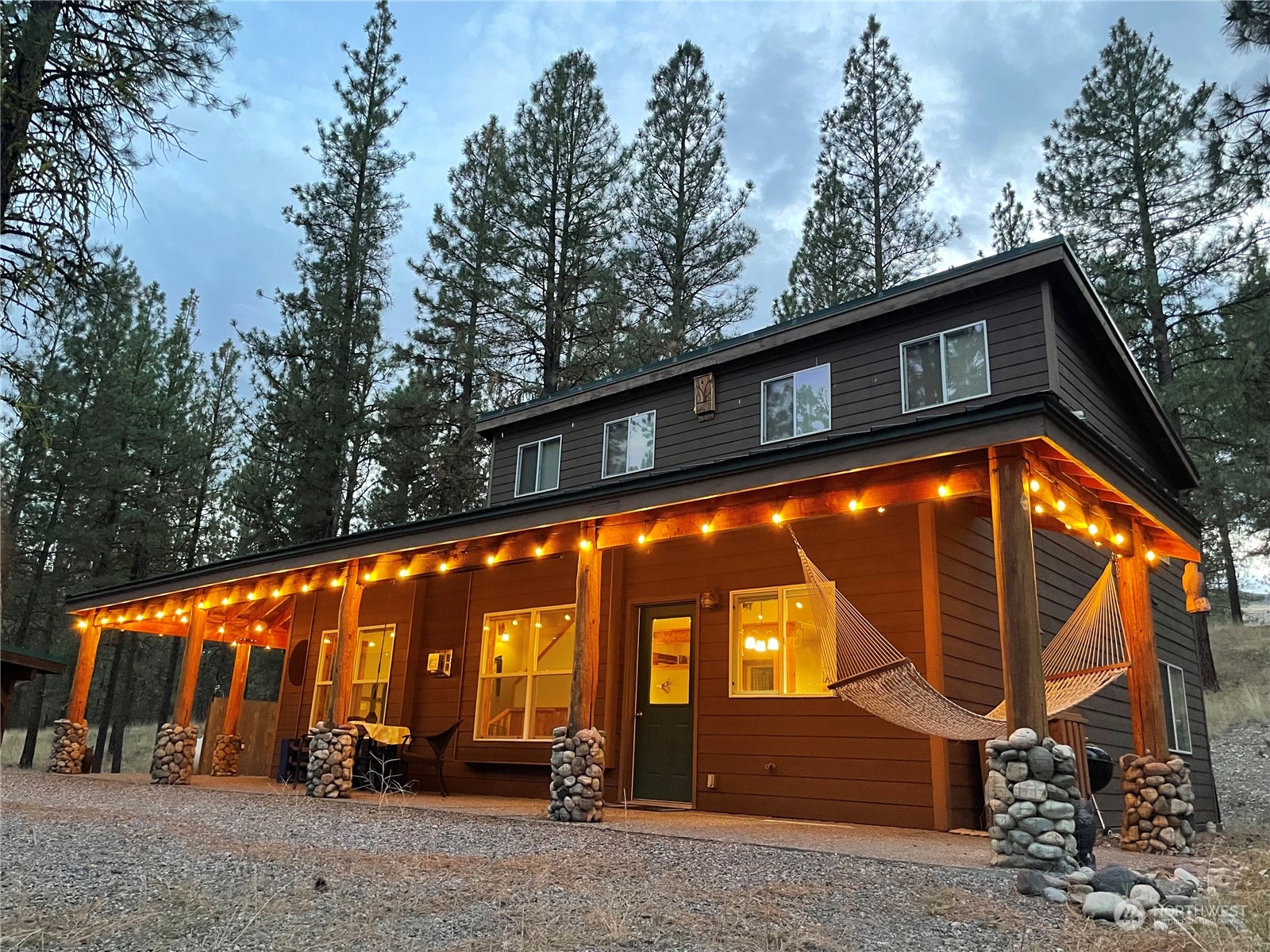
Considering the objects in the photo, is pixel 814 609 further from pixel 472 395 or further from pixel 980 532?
pixel 472 395

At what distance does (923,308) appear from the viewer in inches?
318

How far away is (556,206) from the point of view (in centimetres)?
1694

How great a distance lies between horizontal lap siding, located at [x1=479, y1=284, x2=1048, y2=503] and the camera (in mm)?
7500

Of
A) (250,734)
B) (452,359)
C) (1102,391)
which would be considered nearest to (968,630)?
(1102,391)

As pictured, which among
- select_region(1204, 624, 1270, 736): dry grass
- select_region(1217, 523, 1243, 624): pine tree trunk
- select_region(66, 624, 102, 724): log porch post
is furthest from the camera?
select_region(1217, 523, 1243, 624): pine tree trunk

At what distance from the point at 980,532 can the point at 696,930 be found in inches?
203

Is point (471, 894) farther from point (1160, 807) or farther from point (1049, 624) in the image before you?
point (1049, 624)

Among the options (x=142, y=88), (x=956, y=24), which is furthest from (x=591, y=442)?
(x=956, y=24)

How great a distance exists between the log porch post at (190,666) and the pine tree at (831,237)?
11.2 m

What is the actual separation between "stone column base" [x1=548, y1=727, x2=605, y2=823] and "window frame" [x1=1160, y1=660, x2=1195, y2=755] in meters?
6.20

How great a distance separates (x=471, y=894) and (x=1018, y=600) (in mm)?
2944

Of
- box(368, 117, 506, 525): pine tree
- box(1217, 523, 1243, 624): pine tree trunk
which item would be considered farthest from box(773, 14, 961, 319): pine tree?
box(1217, 523, 1243, 624): pine tree trunk

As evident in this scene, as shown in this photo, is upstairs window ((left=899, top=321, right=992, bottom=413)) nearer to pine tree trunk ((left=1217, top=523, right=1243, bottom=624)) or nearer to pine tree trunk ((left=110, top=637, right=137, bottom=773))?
pine tree trunk ((left=1217, top=523, right=1243, bottom=624))

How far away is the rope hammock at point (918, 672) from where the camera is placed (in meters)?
4.96
